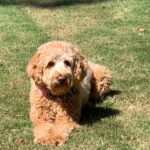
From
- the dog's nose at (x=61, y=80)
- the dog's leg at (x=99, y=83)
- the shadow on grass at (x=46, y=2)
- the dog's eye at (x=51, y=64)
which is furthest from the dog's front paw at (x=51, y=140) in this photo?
the shadow on grass at (x=46, y=2)

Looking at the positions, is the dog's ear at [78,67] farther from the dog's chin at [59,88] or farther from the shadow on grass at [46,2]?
the shadow on grass at [46,2]

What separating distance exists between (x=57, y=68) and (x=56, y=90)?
0.85 feet

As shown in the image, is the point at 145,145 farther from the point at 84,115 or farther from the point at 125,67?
the point at 125,67

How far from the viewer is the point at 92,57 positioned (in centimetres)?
792

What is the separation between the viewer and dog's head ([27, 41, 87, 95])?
4586 mm

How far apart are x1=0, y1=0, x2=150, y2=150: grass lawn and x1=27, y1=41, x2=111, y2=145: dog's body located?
141 mm

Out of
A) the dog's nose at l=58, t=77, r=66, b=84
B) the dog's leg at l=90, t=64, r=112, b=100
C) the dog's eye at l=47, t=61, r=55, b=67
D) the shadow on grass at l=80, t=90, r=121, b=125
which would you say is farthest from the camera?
the dog's leg at l=90, t=64, r=112, b=100

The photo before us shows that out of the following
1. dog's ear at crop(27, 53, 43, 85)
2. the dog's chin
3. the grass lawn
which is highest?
dog's ear at crop(27, 53, 43, 85)

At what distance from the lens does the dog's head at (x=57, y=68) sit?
4586 mm

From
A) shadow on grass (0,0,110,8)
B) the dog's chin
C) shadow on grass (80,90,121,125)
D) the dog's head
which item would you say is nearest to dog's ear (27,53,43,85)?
the dog's head

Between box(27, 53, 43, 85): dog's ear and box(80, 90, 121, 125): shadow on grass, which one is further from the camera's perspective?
box(80, 90, 121, 125): shadow on grass

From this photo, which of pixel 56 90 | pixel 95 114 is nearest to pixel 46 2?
pixel 95 114

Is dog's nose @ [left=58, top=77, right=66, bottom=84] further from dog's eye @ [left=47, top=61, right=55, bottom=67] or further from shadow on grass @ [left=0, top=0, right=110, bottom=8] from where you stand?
shadow on grass @ [left=0, top=0, right=110, bottom=8]

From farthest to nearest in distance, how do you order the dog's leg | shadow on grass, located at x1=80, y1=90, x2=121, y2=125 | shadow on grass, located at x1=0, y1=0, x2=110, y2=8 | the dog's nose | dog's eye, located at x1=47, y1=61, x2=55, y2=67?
shadow on grass, located at x1=0, y1=0, x2=110, y2=8 → the dog's leg → shadow on grass, located at x1=80, y1=90, x2=121, y2=125 → dog's eye, located at x1=47, y1=61, x2=55, y2=67 → the dog's nose
